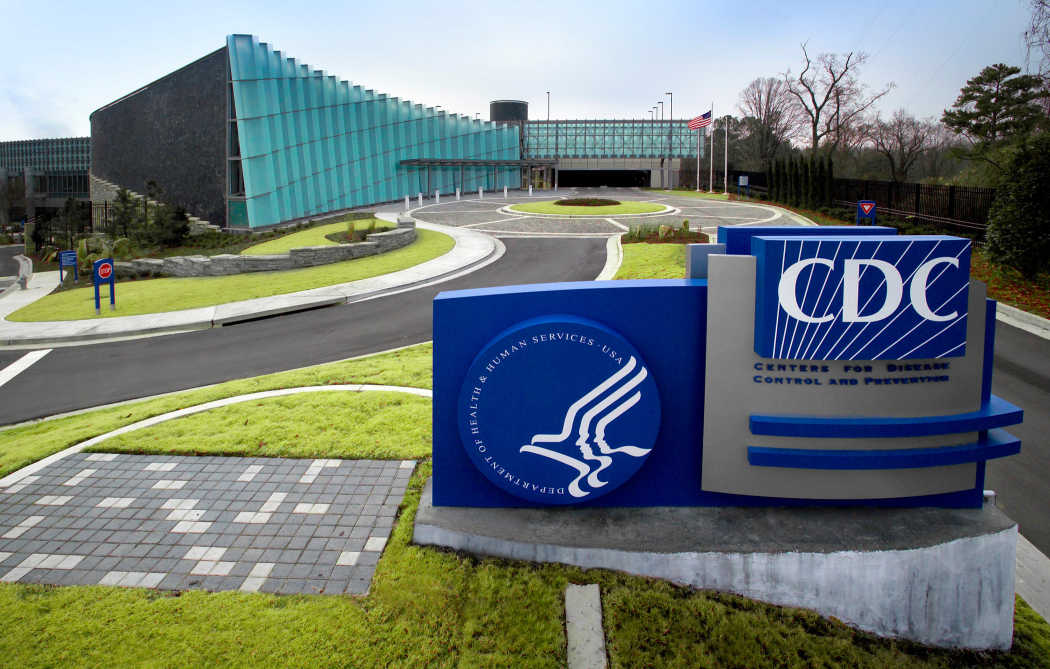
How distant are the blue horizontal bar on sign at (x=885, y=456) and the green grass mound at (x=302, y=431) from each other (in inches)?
156

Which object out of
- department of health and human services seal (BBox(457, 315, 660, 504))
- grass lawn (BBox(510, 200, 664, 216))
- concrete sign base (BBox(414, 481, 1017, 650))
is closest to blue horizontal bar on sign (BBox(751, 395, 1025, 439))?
concrete sign base (BBox(414, 481, 1017, 650))

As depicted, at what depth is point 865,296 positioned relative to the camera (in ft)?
17.9

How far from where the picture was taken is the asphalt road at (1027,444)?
25.2 feet

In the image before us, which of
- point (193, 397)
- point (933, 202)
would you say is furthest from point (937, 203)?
point (193, 397)

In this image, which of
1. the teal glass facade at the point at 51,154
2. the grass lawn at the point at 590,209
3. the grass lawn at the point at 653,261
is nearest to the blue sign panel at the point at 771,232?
the grass lawn at the point at 653,261

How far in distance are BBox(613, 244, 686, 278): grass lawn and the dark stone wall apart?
2543 centimetres

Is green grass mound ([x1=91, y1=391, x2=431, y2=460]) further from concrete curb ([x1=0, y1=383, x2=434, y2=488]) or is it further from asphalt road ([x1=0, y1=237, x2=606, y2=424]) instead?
asphalt road ([x1=0, y1=237, x2=606, y2=424])

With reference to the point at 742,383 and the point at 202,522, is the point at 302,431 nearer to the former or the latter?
the point at 202,522

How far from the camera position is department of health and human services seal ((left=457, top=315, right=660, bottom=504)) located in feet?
19.1

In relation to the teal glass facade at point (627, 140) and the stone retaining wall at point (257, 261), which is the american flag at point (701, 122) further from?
the stone retaining wall at point (257, 261)

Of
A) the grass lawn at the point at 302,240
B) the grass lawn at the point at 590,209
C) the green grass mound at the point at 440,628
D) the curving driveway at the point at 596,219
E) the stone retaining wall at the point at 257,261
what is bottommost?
the green grass mound at the point at 440,628

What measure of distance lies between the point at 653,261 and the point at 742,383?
15.9m

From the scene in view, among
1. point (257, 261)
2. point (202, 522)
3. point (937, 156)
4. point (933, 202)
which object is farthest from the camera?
point (937, 156)

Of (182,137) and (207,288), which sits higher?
(182,137)
